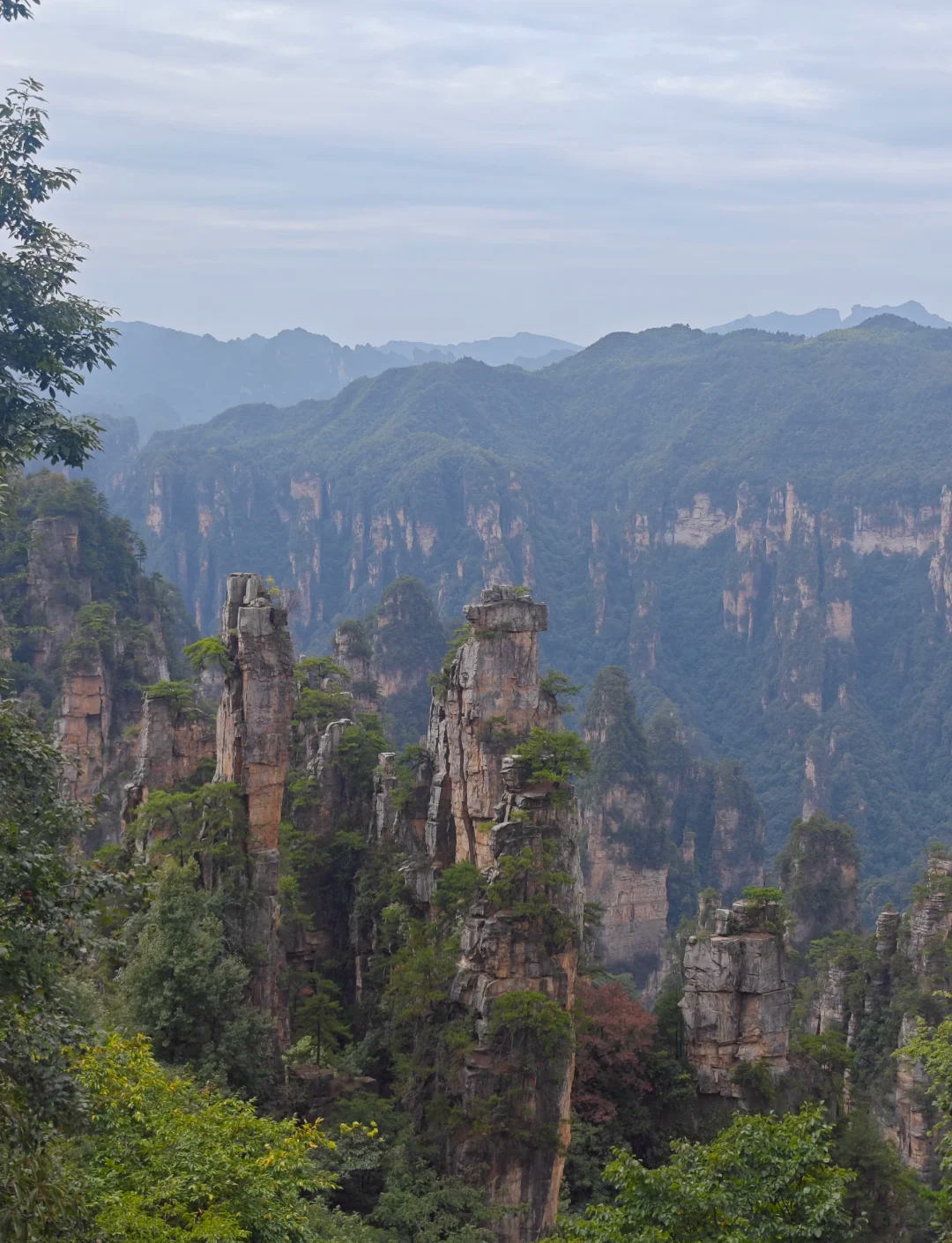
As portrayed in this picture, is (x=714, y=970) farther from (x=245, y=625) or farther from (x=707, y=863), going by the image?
(x=707, y=863)

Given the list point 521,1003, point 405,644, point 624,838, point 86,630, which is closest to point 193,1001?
point 521,1003

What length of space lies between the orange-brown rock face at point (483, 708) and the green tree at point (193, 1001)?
789 centimetres

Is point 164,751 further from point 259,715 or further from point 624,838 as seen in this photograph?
point 624,838

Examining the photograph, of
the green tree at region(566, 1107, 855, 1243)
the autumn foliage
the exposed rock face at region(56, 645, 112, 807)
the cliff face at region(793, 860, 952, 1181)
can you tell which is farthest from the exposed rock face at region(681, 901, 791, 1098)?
the exposed rock face at region(56, 645, 112, 807)

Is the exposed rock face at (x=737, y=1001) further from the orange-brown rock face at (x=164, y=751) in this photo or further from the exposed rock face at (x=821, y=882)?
the exposed rock face at (x=821, y=882)

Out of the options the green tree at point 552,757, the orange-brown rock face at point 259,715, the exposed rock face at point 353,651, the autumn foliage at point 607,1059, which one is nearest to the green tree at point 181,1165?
the orange-brown rock face at point 259,715

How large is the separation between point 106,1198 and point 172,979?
11.7 meters

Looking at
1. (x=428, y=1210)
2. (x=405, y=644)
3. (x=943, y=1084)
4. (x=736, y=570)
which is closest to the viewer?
(x=943, y=1084)

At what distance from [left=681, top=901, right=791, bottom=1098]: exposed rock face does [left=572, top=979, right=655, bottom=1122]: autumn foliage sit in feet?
3.88

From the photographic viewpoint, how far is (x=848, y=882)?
57219 millimetres

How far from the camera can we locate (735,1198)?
14758 mm

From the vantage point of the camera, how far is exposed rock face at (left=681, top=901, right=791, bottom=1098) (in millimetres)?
27594

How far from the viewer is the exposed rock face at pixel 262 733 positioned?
2748 centimetres

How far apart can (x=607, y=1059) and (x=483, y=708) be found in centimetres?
830
